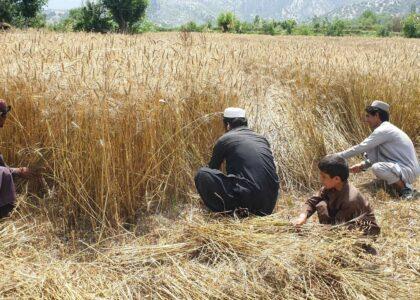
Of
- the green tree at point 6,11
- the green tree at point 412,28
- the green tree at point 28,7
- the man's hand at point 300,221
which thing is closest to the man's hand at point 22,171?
the man's hand at point 300,221

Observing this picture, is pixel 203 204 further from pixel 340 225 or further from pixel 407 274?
pixel 407 274

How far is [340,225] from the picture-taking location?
9.35 ft

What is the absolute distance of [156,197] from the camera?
146 inches

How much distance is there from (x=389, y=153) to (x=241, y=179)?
201 cm

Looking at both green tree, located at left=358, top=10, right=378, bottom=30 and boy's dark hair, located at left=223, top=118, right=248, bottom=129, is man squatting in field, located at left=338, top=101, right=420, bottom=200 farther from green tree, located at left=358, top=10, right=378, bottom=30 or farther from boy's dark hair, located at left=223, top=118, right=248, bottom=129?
green tree, located at left=358, top=10, right=378, bottom=30

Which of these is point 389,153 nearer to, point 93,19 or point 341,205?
point 341,205

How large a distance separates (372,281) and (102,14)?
33.4 metres

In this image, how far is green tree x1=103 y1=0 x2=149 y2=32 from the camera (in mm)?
31672

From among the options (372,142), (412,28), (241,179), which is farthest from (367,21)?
(241,179)

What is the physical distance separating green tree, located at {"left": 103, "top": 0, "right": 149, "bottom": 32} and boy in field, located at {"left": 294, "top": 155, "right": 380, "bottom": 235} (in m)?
30.3

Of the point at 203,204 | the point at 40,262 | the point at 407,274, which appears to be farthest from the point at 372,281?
the point at 40,262

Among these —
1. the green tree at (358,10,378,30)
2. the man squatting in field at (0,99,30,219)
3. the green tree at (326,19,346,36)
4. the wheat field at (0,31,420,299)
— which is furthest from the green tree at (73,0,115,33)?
the green tree at (358,10,378,30)

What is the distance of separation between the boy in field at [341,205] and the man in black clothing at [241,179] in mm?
442

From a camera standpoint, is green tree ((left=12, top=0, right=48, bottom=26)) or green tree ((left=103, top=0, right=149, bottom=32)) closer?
green tree ((left=12, top=0, right=48, bottom=26))
